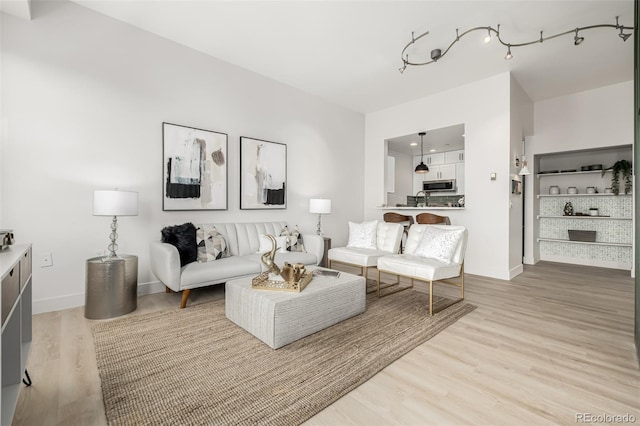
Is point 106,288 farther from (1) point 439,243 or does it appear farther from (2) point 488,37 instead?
(2) point 488,37

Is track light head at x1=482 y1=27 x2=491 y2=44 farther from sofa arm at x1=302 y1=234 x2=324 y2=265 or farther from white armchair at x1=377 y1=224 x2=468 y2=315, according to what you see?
sofa arm at x1=302 y1=234 x2=324 y2=265

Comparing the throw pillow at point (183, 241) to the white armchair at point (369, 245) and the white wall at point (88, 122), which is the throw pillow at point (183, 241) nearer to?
the white wall at point (88, 122)

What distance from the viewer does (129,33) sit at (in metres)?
3.20

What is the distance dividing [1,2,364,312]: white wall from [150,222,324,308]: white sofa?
354 millimetres

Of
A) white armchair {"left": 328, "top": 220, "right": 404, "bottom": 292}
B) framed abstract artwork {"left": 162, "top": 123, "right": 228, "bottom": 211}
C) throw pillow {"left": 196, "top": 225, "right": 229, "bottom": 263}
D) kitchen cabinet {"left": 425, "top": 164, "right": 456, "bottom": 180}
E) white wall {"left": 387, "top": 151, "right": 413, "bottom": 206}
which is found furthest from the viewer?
white wall {"left": 387, "top": 151, "right": 413, "bottom": 206}

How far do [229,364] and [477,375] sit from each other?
1528 millimetres

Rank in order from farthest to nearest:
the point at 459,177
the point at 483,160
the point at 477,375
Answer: the point at 459,177 → the point at 483,160 → the point at 477,375

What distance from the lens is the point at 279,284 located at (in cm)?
234

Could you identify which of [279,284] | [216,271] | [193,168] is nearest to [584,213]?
[279,284]

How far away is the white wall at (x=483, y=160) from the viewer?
4.18 m

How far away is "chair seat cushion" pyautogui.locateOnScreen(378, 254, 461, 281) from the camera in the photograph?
2.80m

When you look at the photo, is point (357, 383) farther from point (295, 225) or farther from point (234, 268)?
point (295, 225)
